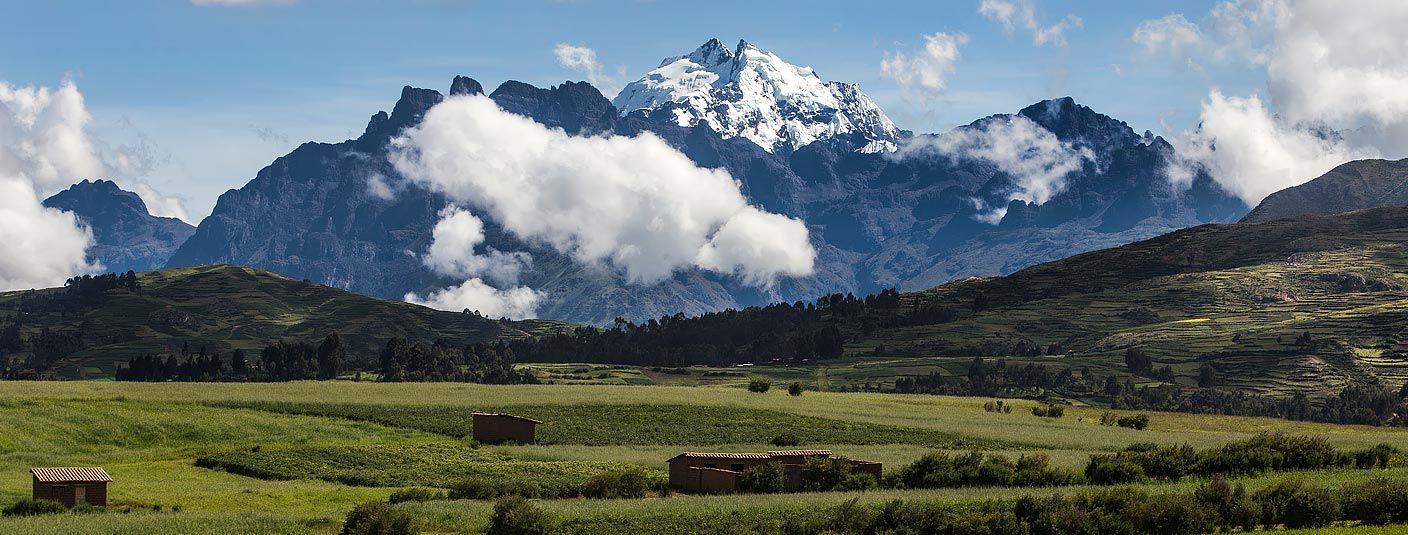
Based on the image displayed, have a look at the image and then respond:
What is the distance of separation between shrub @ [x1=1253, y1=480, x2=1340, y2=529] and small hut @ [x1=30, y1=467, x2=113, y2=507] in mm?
60636

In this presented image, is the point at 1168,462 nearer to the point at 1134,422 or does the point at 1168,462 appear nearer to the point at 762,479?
the point at 762,479

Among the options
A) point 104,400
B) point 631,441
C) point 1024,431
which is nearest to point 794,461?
point 631,441

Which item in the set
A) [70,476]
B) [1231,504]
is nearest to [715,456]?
[1231,504]

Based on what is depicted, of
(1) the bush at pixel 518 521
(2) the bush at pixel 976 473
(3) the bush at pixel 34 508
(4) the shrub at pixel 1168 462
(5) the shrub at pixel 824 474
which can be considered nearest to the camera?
(1) the bush at pixel 518 521

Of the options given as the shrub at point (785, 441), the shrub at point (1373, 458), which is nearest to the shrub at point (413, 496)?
the shrub at point (785, 441)

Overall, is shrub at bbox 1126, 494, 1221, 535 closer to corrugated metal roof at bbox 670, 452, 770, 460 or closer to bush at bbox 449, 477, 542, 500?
corrugated metal roof at bbox 670, 452, 770, 460

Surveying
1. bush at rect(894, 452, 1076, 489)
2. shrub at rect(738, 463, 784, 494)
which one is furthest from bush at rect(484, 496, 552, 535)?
bush at rect(894, 452, 1076, 489)

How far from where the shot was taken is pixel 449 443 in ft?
365

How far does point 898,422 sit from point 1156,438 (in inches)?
902

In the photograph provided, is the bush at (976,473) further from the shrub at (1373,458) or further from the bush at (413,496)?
the bush at (413,496)

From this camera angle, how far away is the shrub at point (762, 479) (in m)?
87.2

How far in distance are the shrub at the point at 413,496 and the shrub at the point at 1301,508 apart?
147ft

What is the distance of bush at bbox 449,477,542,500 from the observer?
83.9m

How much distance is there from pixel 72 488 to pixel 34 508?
2102 millimetres
